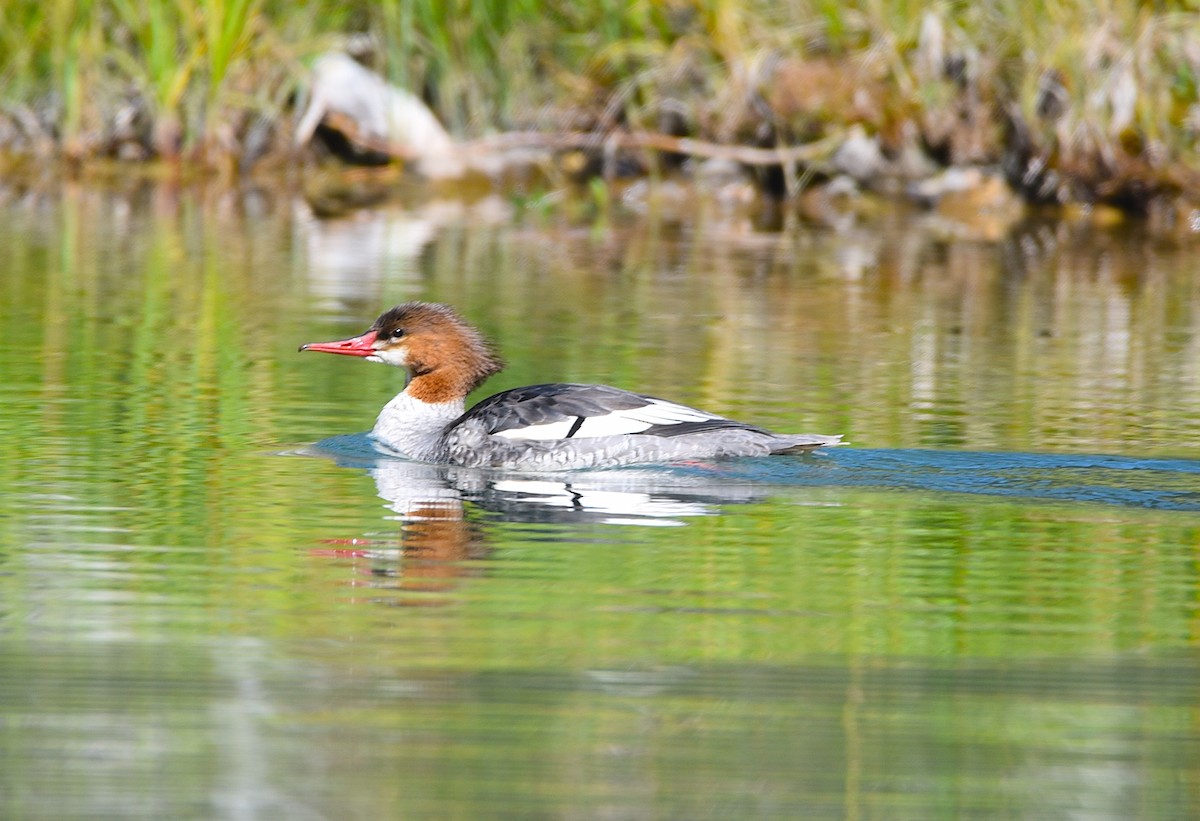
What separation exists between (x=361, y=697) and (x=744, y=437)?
11.2 ft

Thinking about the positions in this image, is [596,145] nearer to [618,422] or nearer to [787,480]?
[618,422]

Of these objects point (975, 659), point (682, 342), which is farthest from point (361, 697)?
point (682, 342)

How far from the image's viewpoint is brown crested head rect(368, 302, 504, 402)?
8641 millimetres

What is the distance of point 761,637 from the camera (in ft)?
16.3

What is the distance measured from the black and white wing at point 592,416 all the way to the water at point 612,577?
8.3 inches

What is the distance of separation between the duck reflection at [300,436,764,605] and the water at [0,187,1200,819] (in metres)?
0.03

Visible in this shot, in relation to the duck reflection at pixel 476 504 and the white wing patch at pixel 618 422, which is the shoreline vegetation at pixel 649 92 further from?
the duck reflection at pixel 476 504

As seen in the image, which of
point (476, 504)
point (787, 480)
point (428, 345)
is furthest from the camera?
point (428, 345)

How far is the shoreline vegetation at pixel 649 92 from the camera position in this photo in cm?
1831

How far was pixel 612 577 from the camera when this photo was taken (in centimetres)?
566

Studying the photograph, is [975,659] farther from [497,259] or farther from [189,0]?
[189,0]

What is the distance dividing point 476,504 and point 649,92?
13434mm

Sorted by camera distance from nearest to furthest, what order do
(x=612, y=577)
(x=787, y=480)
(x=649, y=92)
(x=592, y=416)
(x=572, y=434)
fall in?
(x=612, y=577), (x=787, y=480), (x=592, y=416), (x=572, y=434), (x=649, y=92)

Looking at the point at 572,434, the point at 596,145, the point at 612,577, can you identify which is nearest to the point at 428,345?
the point at 572,434
